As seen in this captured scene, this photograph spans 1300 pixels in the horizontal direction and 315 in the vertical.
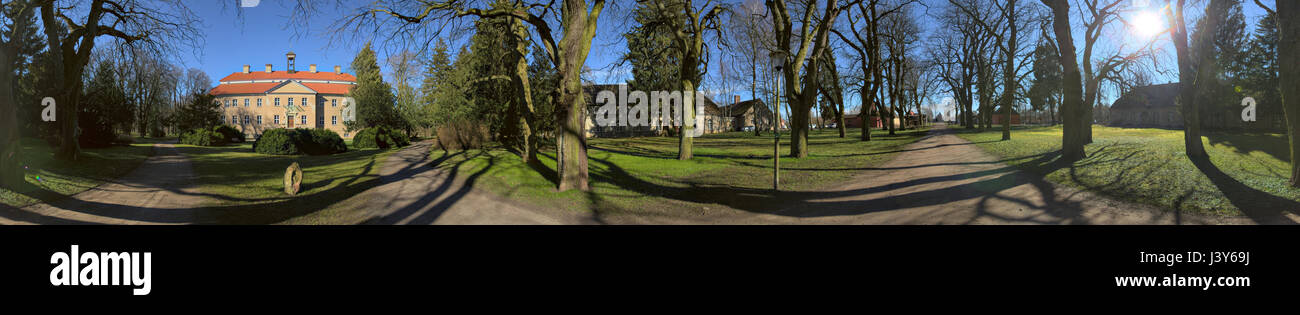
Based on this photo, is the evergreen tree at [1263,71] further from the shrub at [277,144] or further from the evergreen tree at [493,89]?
the shrub at [277,144]

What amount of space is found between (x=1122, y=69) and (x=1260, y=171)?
10977 mm

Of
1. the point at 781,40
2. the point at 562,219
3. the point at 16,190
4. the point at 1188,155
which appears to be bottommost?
the point at 562,219

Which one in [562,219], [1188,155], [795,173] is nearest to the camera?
[562,219]

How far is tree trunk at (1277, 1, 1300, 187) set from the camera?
247 inches

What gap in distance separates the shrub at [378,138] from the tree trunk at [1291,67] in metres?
32.5

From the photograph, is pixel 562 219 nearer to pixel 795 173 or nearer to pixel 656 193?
pixel 656 193

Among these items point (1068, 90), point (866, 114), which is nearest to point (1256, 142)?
point (1068, 90)

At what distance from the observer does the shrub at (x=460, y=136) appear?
68.6ft

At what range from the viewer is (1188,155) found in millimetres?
7887

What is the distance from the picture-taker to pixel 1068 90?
31.8 ft

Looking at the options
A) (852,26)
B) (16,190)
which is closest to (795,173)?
(16,190)

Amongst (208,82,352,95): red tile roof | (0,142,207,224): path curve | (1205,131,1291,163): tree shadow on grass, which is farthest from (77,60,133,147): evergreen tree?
(208,82,352,95): red tile roof

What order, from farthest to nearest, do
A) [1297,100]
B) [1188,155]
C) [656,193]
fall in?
[656,193] → [1188,155] → [1297,100]

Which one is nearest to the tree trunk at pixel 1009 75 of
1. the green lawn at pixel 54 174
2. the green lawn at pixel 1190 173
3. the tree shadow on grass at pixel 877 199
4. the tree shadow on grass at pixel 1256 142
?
the tree shadow on grass at pixel 1256 142
